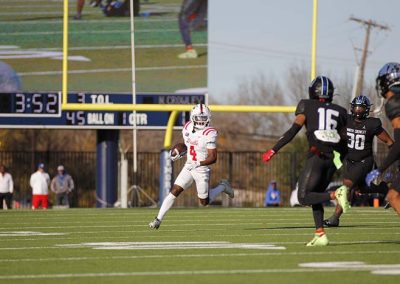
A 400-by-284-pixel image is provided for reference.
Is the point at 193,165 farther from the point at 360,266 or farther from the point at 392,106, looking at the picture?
the point at 360,266

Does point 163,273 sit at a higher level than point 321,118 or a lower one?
lower

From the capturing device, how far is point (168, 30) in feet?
91.8

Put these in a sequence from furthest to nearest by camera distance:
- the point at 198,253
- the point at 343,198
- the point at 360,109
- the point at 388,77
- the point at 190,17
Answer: the point at 190,17 → the point at 360,109 → the point at 343,198 → the point at 388,77 → the point at 198,253

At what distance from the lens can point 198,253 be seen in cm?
1005

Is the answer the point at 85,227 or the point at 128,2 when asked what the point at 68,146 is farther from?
the point at 85,227

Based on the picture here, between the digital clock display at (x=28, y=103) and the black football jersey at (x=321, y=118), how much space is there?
1644 cm

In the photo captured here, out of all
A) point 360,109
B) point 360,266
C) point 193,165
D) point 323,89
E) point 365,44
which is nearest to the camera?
point 360,266

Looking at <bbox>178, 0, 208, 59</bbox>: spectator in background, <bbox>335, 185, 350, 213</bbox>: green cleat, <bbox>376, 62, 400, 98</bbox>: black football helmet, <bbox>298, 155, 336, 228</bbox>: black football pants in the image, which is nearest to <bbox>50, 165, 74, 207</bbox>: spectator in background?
<bbox>178, 0, 208, 59</bbox>: spectator in background

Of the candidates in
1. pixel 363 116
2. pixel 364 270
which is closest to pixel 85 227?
pixel 363 116

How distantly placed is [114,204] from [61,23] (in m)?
4.56

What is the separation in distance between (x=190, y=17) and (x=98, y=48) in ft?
7.71

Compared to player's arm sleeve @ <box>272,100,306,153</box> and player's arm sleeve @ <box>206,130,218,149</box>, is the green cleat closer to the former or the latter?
player's arm sleeve @ <box>272,100,306,153</box>

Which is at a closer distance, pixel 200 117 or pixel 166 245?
pixel 166 245

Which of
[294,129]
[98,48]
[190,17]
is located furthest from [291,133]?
[190,17]
